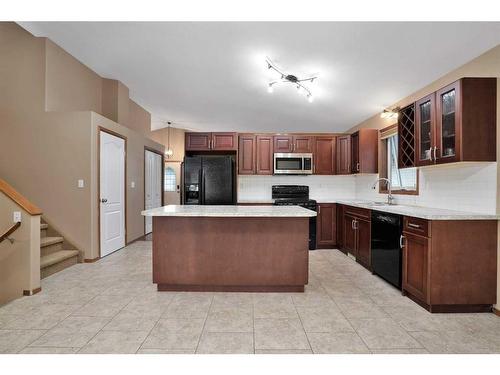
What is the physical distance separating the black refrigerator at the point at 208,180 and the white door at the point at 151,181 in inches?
52.3

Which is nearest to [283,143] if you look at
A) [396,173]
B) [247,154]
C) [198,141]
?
[247,154]

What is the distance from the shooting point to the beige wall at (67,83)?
3.59 meters

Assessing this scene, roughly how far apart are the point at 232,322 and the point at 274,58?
8.76 ft

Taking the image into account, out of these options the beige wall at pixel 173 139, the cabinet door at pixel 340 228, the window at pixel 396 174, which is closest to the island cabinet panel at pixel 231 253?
the window at pixel 396 174

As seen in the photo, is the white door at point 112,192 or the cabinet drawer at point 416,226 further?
the white door at point 112,192

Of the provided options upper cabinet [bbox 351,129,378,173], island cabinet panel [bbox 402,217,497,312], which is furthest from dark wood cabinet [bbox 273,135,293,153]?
island cabinet panel [bbox 402,217,497,312]

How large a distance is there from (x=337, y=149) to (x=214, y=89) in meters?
2.72

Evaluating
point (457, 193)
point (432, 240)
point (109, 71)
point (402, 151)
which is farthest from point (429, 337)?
point (109, 71)

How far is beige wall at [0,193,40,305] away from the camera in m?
2.72

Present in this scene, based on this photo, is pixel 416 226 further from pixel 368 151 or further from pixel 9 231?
pixel 9 231

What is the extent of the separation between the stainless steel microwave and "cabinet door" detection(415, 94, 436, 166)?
2429mm

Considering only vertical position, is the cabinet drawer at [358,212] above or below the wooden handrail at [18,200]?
below

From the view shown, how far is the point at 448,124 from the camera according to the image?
248cm

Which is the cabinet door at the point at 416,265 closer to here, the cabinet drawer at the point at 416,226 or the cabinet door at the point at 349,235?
the cabinet drawer at the point at 416,226
